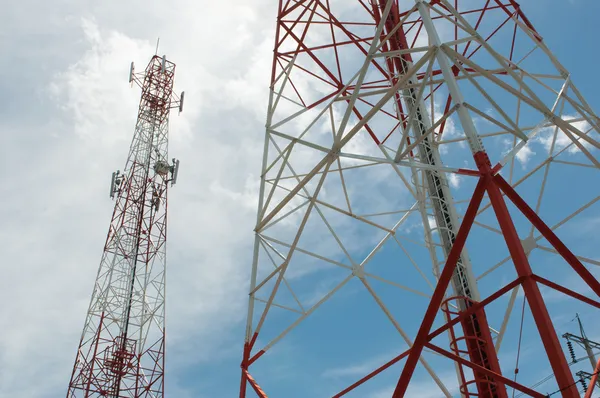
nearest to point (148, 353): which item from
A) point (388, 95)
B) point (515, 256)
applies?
point (388, 95)

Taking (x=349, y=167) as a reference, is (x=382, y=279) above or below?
below

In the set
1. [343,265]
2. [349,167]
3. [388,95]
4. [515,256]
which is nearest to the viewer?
[515,256]

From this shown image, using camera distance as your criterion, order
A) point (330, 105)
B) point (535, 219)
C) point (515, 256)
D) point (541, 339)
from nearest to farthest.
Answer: point (541, 339)
point (515, 256)
point (535, 219)
point (330, 105)

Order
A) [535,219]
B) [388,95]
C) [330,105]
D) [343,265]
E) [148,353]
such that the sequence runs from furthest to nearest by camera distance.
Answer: [148,353] → [343,265] → [330,105] → [388,95] → [535,219]

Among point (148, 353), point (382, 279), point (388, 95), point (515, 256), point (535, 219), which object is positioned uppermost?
point (148, 353)

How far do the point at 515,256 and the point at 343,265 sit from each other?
708 cm

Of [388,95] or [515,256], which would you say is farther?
[388,95]

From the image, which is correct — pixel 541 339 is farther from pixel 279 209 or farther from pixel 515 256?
pixel 279 209

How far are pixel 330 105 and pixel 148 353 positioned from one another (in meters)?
23.0

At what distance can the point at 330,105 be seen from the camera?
1364 cm

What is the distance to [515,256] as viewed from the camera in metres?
7.81

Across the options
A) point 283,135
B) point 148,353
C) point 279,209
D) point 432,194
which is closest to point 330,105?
point 283,135

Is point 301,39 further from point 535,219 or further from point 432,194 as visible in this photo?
point 535,219

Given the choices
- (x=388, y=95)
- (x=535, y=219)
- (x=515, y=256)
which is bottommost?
(x=515, y=256)
